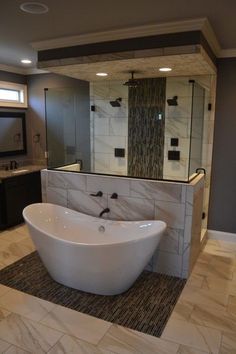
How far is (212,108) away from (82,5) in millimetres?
2211

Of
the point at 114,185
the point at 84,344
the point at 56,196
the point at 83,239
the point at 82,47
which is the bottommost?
the point at 84,344

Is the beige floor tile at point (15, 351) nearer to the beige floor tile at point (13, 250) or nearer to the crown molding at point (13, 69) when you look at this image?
the beige floor tile at point (13, 250)

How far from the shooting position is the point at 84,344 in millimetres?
2131

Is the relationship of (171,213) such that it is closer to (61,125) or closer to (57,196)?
(57,196)

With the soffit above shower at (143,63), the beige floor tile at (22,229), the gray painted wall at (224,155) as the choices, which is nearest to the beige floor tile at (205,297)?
the gray painted wall at (224,155)

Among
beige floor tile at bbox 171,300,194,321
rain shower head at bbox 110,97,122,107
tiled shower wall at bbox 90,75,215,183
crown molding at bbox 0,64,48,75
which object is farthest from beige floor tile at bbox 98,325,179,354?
crown molding at bbox 0,64,48,75

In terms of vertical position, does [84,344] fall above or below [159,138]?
below

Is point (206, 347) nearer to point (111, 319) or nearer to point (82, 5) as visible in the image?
point (111, 319)

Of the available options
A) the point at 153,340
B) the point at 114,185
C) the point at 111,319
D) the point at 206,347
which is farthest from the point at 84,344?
the point at 114,185

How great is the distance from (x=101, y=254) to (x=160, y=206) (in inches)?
37.5

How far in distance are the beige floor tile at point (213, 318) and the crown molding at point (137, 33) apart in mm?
2519

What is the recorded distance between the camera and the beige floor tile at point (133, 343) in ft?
6.81

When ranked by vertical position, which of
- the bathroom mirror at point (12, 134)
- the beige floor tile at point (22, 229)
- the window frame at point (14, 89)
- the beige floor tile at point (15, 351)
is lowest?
the beige floor tile at point (15, 351)

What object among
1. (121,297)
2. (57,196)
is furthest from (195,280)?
(57,196)
